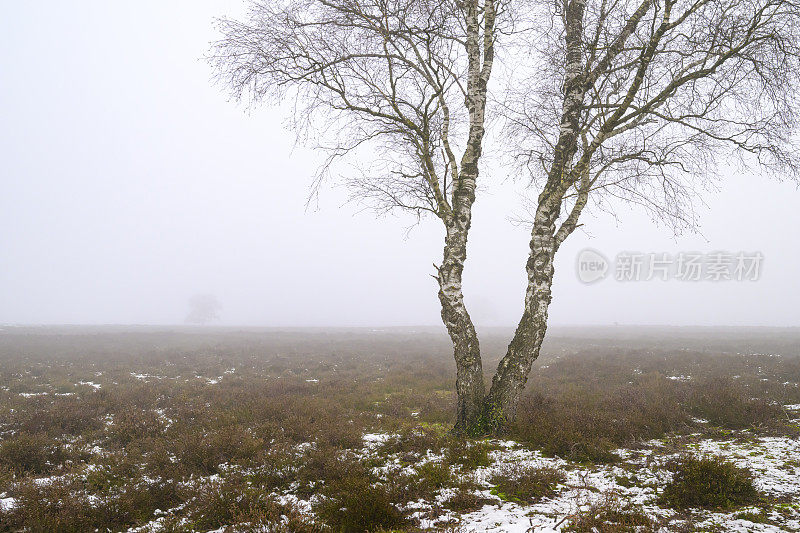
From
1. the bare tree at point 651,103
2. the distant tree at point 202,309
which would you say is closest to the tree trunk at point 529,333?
the bare tree at point 651,103

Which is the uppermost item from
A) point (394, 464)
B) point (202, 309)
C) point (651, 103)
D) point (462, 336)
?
point (651, 103)

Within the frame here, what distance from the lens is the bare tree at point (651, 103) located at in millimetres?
5270

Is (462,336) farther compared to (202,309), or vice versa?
(202,309)

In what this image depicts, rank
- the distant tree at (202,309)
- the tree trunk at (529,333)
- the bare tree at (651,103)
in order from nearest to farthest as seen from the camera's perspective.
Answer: the bare tree at (651,103)
the tree trunk at (529,333)
the distant tree at (202,309)

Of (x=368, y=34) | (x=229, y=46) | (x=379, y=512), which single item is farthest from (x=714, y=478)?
(x=229, y=46)

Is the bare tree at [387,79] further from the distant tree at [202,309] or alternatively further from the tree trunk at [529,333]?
the distant tree at [202,309]

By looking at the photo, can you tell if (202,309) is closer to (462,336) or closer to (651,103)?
(462,336)

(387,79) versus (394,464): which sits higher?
(387,79)

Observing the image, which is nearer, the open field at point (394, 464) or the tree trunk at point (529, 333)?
the open field at point (394, 464)

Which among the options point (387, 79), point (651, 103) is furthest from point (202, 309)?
point (651, 103)

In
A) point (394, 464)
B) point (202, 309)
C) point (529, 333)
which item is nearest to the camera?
point (394, 464)

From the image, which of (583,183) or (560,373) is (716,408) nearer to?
(583,183)

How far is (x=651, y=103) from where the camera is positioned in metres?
5.71

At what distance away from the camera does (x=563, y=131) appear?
630 cm
